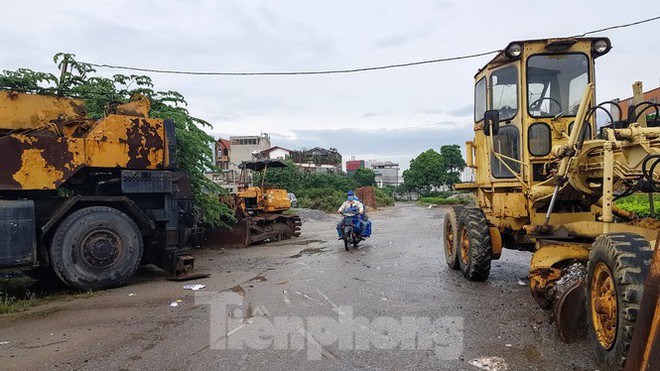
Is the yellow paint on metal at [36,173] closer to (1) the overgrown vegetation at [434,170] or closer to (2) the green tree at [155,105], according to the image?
(2) the green tree at [155,105]

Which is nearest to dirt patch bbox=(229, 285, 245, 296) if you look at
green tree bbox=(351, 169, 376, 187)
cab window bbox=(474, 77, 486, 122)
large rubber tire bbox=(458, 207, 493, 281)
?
large rubber tire bbox=(458, 207, 493, 281)

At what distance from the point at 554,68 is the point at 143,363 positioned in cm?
678

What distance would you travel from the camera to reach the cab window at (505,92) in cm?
753

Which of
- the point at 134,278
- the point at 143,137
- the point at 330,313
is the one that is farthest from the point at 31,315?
the point at 330,313

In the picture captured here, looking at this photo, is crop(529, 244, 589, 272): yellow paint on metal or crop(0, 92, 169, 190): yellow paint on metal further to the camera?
crop(0, 92, 169, 190): yellow paint on metal

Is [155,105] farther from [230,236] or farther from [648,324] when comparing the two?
[648,324]

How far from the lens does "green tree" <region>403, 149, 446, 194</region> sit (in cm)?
5706

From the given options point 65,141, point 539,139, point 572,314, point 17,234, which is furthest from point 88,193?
point 572,314

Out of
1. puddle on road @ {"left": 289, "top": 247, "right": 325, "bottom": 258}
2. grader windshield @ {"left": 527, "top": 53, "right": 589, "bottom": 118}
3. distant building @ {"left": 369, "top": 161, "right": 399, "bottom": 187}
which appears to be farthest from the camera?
distant building @ {"left": 369, "top": 161, "right": 399, "bottom": 187}

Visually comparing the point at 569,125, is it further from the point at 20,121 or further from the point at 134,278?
the point at 20,121

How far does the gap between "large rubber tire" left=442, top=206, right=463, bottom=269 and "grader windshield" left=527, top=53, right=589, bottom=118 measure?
7.92 feet

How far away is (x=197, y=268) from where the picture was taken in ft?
32.9

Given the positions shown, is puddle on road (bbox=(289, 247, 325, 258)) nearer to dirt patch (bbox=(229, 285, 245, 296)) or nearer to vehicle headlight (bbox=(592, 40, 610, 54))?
dirt patch (bbox=(229, 285, 245, 296))

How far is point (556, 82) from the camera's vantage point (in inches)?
294
